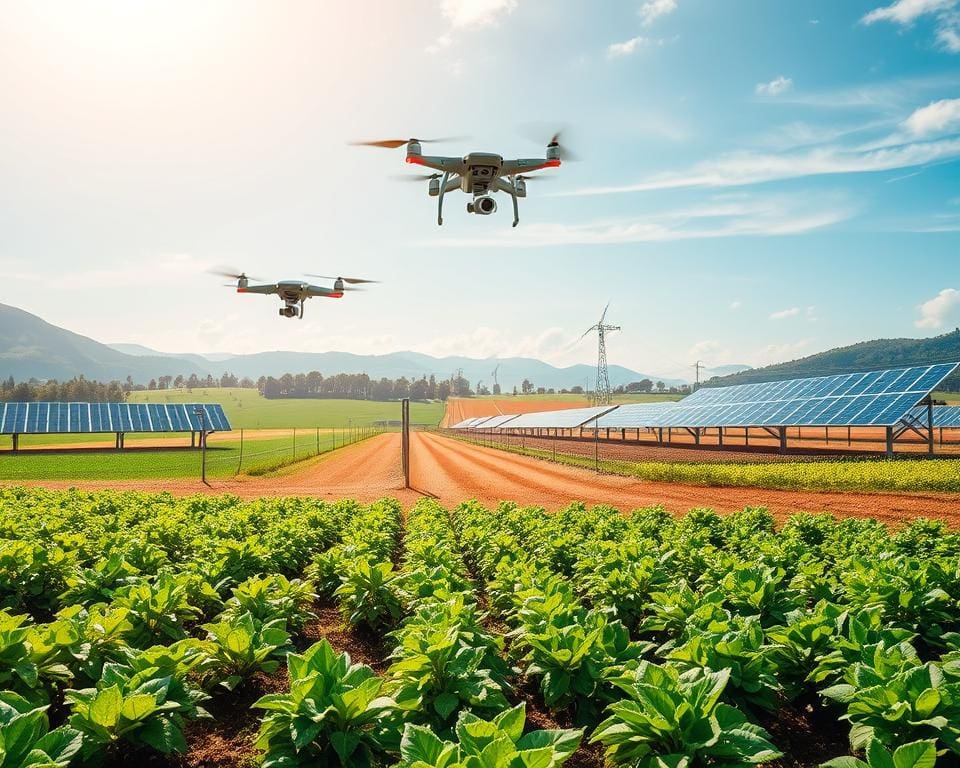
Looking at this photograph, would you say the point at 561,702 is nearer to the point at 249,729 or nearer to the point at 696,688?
the point at 696,688

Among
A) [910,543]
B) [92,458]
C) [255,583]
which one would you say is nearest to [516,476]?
[910,543]

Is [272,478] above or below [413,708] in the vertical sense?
below

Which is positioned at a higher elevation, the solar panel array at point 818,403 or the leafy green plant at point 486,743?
the solar panel array at point 818,403

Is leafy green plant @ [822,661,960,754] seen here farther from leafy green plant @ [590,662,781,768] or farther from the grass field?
the grass field

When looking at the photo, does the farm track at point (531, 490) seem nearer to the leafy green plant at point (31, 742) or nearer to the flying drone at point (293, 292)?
the flying drone at point (293, 292)

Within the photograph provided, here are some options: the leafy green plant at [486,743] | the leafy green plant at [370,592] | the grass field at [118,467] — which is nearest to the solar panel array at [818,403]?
the leafy green plant at [370,592]

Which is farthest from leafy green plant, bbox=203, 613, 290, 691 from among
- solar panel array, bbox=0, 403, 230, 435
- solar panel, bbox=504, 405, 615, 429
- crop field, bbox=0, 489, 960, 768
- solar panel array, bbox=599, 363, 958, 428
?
solar panel array, bbox=0, 403, 230, 435
